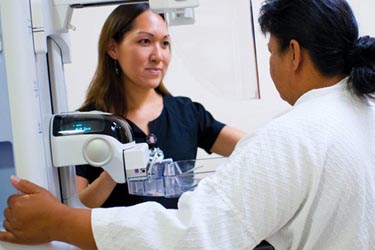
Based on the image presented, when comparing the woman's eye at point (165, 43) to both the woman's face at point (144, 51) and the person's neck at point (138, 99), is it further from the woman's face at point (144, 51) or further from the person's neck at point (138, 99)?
the person's neck at point (138, 99)

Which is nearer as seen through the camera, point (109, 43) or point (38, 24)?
point (38, 24)

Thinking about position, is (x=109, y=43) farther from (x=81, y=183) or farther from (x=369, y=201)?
(x=369, y=201)

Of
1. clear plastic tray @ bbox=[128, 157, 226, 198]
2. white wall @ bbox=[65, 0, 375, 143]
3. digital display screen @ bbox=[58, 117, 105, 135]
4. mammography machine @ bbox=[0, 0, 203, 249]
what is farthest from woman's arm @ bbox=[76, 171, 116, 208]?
white wall @ bbox=[65, 0, 375, 143]

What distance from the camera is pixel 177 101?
1604 millimetres

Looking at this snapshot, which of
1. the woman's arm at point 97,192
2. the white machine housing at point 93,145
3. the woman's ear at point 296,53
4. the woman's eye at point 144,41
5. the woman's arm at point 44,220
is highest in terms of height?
the woman's eye at point 144,41

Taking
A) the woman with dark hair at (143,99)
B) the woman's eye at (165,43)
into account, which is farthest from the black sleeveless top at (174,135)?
the woman's eye at (165,43)

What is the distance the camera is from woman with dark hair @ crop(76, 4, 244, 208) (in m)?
1.39

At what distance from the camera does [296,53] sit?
34.2 inches

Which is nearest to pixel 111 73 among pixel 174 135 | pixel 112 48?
pixel 112 48

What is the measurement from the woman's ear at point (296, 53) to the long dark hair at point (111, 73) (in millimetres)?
704

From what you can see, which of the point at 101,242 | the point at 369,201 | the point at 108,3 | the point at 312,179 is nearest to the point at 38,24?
the point at 108,3

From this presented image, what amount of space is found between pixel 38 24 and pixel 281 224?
624mm

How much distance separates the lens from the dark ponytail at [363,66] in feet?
2.69

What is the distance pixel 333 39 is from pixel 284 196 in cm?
35
